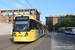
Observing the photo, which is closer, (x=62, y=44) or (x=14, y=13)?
(x=62, y=44)

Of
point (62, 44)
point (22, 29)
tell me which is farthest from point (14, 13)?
point (62, 44)

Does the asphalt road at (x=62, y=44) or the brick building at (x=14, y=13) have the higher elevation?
the brick building at (x=14, y=13)

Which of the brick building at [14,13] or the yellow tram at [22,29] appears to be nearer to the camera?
the yellow tram at [22,29]

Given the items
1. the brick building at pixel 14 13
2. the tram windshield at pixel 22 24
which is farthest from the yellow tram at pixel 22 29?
the brick building at pixel 14 13

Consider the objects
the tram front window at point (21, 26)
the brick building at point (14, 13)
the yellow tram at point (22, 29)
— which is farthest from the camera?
the brick building at point (14, 13)

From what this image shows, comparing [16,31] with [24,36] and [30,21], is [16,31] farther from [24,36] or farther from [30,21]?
[30,21]

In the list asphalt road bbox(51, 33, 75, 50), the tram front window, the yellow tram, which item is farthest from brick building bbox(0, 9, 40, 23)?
the tram front window

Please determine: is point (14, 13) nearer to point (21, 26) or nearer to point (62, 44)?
point (21, 26)

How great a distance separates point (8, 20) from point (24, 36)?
66547mm

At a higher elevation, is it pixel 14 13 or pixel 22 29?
pixel 14 13

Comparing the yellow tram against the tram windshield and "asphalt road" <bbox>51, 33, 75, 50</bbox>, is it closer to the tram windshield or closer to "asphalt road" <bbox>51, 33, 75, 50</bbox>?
the tram windshield

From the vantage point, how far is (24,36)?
35.1ft

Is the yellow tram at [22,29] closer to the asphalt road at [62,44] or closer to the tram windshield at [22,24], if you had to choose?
the tram windshield at [22,24]

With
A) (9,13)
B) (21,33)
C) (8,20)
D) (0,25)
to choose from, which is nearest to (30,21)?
(21,33)
